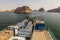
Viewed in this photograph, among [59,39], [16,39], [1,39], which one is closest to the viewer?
[1,39]

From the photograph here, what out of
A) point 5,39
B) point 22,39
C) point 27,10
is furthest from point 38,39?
point 27,10

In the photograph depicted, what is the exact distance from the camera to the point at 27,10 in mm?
192375

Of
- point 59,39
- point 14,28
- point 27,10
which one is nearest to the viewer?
point 14,28

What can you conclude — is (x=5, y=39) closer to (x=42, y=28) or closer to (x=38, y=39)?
(x=38, y=39)

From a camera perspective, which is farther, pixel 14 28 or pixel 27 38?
pixel 14 28

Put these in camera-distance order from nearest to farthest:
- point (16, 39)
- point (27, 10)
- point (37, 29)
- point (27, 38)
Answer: point (16, 39) → point (27, 38) → point (37, 29) → point (27, 10)

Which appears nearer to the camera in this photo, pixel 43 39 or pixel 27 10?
pixel 43 39

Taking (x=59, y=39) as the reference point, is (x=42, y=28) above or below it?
above

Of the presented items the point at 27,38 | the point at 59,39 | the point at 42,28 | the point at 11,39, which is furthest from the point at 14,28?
the point at 59,39

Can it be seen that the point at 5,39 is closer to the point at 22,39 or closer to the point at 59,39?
the point at 22,39

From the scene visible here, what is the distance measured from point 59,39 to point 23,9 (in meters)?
170

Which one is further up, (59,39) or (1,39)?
(1,39)

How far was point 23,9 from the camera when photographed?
19450 cm

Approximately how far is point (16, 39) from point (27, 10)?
176970 millimetres
